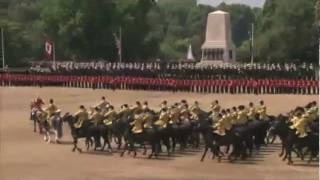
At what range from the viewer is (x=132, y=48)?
77.6 meters

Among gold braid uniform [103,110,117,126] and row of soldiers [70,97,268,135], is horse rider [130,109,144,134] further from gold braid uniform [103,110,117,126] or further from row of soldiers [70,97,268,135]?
gold braid uniform [103,110,117,126]

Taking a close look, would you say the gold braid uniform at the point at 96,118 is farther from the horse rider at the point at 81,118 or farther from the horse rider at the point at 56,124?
the horse rider at the point at 56,124

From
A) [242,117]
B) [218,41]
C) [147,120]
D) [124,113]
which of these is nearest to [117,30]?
[218,41]

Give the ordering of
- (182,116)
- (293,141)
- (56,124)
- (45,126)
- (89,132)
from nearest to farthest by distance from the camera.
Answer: (293,141)
(89,132)
(182,116)
(56,124)
(45,126)

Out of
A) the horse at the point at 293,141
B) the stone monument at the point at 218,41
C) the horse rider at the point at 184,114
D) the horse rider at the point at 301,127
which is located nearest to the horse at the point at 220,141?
the horse at the point at 293,141

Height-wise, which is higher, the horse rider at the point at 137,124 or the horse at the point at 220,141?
the horse rider at the point at 137,124

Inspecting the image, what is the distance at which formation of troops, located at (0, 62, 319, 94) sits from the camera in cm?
4016

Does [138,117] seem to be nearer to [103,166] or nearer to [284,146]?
[103,166]

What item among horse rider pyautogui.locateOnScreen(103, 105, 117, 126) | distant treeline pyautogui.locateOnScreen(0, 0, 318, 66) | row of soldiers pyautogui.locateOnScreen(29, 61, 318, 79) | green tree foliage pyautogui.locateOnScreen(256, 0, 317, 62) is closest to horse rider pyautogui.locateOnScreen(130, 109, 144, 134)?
horse rider pyautogui.locateOnScreen(103, 105, 117, 126)

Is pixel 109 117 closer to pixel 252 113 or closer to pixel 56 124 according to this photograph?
pixel 56 124

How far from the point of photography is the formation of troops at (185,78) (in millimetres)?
40156

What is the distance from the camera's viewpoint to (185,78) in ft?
142

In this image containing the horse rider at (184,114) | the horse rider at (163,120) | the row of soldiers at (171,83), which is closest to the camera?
the horse rider at (163,120)

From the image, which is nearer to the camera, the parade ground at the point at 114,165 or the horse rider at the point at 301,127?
the parade ground at the point at 114,165
